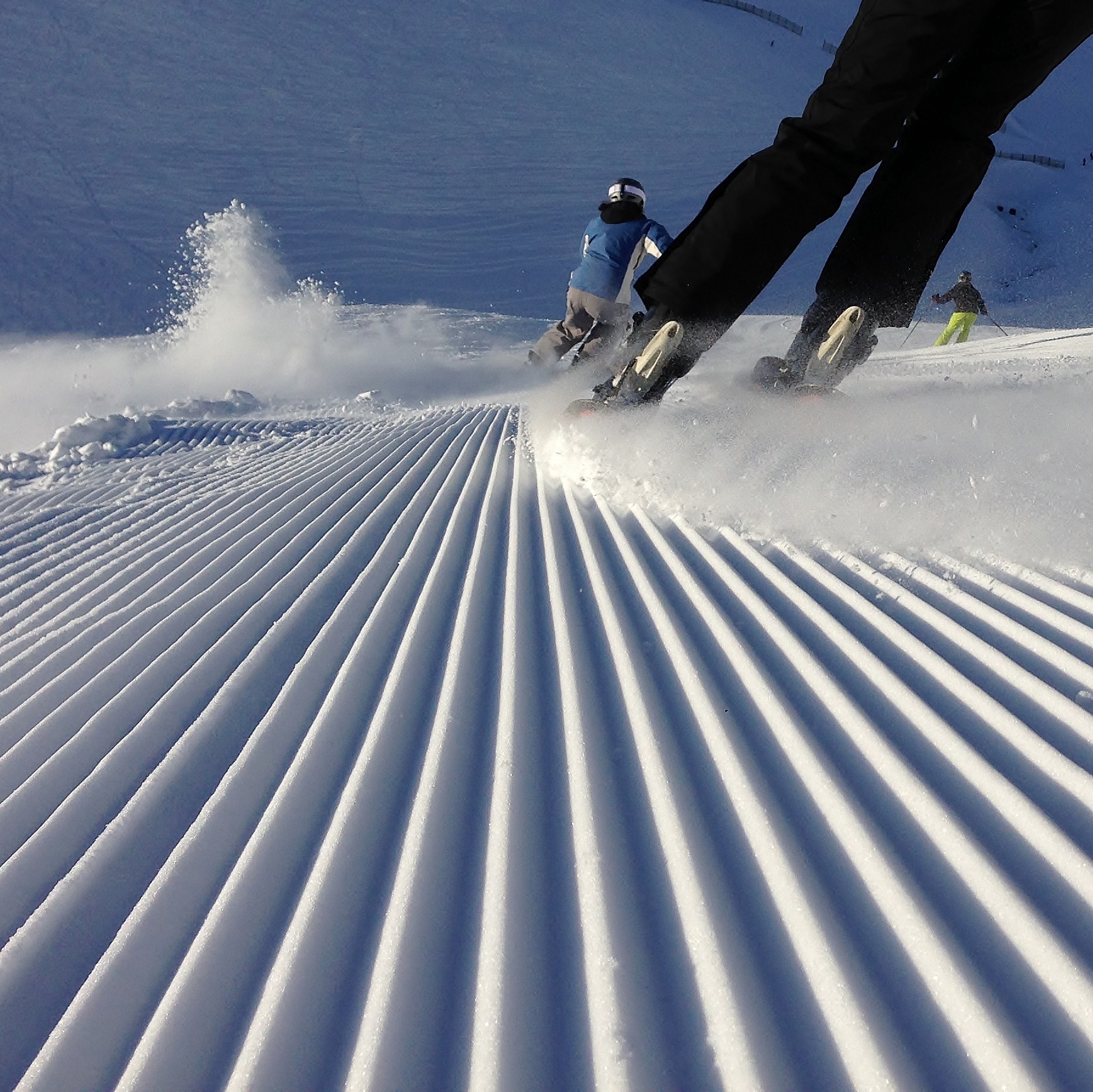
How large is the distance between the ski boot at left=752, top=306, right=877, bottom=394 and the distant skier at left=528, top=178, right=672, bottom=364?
3196 millimetres

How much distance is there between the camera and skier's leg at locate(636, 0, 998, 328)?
1.82 metres

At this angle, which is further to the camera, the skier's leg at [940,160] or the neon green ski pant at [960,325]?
the neon green ski pant at [960,325]

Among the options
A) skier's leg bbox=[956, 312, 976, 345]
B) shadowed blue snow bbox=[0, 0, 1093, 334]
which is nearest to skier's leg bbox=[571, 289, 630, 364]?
skier's leg bbox=[956, 312, 976, 345]

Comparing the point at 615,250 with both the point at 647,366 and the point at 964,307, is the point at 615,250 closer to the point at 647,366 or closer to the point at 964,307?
the point at 647,366

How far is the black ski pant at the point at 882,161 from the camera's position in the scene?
187cm

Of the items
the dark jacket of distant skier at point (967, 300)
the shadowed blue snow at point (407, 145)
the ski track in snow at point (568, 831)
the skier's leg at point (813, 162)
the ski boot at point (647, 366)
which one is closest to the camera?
the ski track in snow at point (568, 831)

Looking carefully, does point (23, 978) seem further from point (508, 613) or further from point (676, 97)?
point (676, 97)

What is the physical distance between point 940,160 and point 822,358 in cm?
63

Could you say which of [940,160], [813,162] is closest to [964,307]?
[940,160]

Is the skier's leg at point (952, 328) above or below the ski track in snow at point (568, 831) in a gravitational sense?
above

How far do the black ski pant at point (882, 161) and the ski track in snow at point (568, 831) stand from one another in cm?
92

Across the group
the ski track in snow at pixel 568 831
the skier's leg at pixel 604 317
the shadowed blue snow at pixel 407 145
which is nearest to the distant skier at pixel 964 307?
the skier's leg at pixel 604 317

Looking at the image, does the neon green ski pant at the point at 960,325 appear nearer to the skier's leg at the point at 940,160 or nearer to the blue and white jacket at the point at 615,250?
the blue and white jacket at the point at 615,250

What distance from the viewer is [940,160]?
7.42 feet
